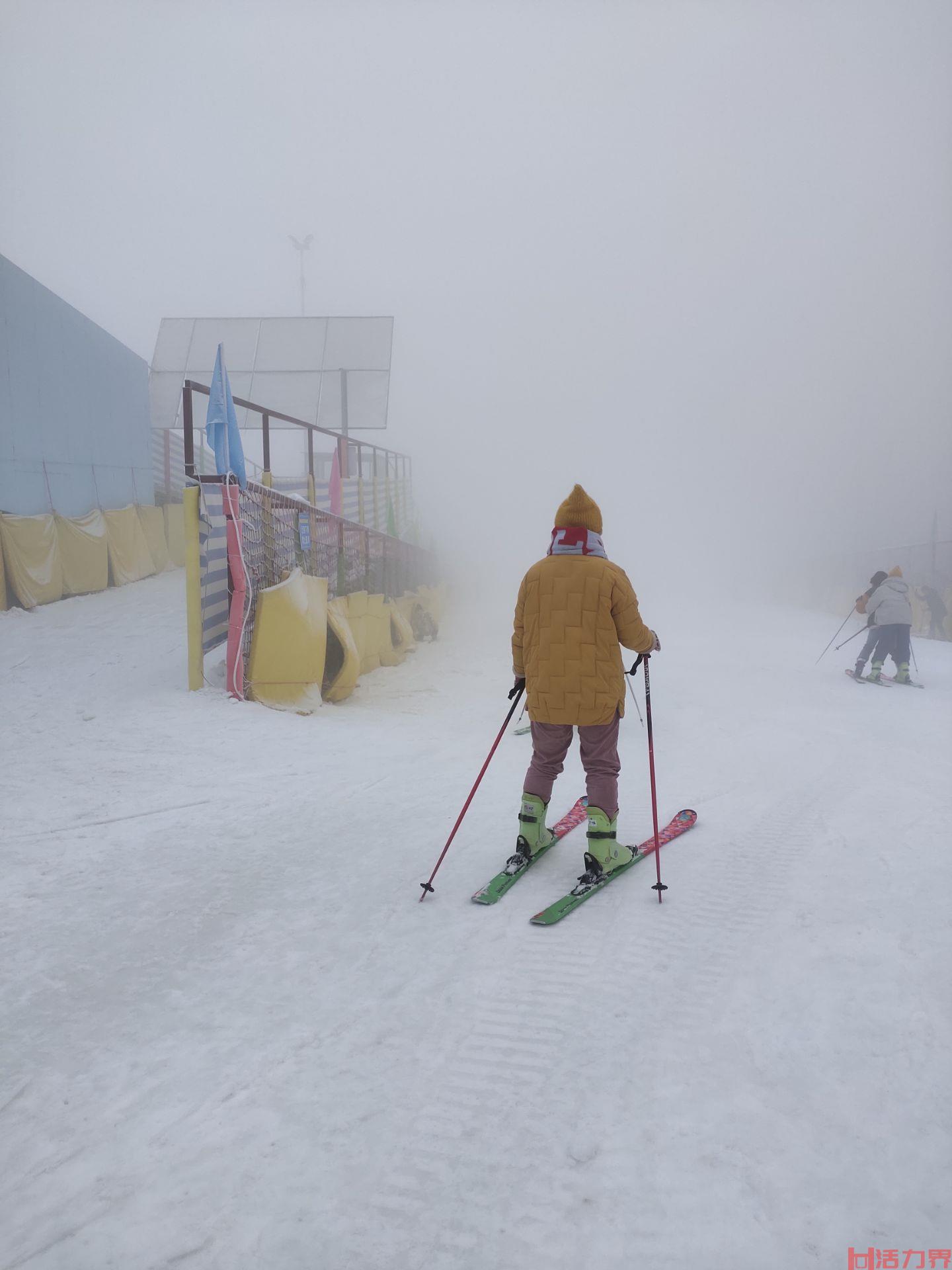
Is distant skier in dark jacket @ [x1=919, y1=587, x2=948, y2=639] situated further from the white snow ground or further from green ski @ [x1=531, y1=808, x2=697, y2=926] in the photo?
green ski @ [x1=531, y1=808, x2=697, y2=926]

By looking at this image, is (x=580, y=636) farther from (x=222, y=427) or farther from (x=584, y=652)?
(x=222, y=427)

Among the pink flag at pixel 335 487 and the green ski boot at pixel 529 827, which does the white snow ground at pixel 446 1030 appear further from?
the pink flag at pixel 335 487

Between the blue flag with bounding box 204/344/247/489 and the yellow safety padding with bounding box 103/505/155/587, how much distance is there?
7.89m

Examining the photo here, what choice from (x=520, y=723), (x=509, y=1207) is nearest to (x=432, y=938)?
(x=509, y=1207)

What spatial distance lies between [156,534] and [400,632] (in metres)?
A: 7.31

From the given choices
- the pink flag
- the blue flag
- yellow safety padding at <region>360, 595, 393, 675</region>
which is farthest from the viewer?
the pink flag

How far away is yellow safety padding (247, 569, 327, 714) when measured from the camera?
24.4 feet

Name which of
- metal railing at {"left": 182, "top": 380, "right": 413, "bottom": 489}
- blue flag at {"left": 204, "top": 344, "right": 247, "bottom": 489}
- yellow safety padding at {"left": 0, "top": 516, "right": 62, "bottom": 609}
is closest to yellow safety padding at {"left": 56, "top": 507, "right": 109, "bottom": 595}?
yellow safety padding at {"left": 0, "top": 516, "right": 62, "bottom": 609}

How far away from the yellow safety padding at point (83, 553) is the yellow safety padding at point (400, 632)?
5302 millimetres

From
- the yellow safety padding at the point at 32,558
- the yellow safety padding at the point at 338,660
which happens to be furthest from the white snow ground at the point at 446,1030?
the yellow safety padding at the point at 32,558

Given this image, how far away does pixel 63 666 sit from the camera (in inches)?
341

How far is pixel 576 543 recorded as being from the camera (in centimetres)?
387

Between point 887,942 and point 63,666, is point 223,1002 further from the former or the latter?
point 63,666

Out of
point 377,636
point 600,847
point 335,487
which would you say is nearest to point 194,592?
point 377,636
